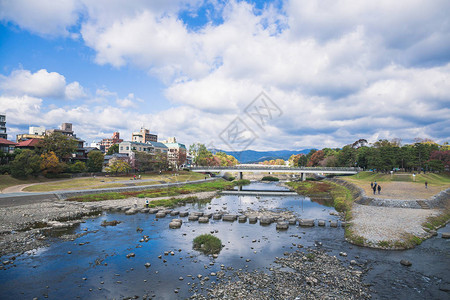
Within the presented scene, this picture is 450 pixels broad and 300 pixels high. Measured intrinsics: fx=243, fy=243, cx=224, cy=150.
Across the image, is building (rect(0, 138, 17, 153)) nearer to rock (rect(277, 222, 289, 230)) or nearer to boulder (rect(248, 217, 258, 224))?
boulder (rect(248, 217, 258, 224))

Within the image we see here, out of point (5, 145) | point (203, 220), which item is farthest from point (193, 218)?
point (5, 145)

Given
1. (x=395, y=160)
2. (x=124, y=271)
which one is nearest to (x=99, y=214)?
(x=124, y=271)

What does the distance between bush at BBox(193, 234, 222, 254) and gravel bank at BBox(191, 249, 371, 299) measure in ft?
14.4

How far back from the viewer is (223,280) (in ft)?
48.1

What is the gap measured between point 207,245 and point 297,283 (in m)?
8.00

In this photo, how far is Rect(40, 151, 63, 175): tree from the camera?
173 ft

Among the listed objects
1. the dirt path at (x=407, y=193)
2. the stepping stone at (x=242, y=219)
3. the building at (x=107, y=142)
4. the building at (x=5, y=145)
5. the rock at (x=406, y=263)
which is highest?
the building at (x=107, y=142)

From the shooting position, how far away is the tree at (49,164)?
52.7 meters

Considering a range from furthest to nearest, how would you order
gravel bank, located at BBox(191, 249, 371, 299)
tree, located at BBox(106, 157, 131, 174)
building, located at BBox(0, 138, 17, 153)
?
tree, located at BBox(106, 157, 131, 174) < building, located at BBox(0, 138, 17, 153) < gravel bank, located at BBox(191, 249, 371, 299)

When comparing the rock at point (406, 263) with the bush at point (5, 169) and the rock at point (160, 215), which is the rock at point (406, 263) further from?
the bush at point (5, 169)

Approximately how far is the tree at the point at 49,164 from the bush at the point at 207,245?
158ft

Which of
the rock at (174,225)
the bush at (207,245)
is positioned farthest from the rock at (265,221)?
the rock at (174,225)

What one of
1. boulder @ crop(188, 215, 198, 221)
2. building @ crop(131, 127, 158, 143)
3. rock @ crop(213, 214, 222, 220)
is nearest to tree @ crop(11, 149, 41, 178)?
boulder @ crop(188, 215, 198, 221)

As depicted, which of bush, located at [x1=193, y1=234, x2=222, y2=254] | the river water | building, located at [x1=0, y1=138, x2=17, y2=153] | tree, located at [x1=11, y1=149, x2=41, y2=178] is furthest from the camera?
building, located at [x1=0, y1=138, x2=17, y2=153]
